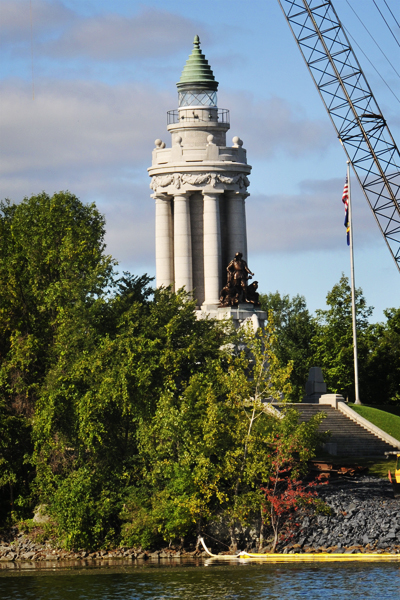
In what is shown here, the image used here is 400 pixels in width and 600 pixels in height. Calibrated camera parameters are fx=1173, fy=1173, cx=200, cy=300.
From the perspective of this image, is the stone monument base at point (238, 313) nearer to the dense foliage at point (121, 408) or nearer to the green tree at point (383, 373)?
the dense foliage at point (121, 408)

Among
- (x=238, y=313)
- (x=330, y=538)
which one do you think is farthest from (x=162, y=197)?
(x=330, y=538)

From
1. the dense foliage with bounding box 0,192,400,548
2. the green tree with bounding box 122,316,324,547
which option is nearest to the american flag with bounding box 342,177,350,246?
the dense foliage with bounding box 0,192,400,548

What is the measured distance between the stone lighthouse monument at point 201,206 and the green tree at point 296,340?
24.4 meters

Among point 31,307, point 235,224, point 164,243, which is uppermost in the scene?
point 235,224

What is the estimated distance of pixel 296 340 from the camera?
10712cm

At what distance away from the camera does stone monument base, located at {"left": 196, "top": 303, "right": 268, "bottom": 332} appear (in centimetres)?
7294

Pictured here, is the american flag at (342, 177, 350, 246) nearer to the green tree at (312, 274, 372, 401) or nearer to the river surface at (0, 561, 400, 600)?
the green tree at (312, 274, 372, 401)

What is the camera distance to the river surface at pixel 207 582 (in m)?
39.6

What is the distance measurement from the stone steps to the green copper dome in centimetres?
2322

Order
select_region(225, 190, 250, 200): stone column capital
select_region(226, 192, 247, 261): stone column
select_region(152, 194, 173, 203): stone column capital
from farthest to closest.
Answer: select_region(152, 194, 173, 203): stone column capital < select_region(226, 192, 247, 261): stone column < select_region(225, 190, 250, 200): stone column capital

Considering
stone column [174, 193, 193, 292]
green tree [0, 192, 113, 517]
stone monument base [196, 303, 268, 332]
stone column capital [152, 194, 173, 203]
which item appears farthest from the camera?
stone column capital [152, 194, 173, 203]

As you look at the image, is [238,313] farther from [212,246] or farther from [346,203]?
[346,203]

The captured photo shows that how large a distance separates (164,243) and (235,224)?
4.81 meters

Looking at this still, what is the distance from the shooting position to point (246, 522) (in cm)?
4859
